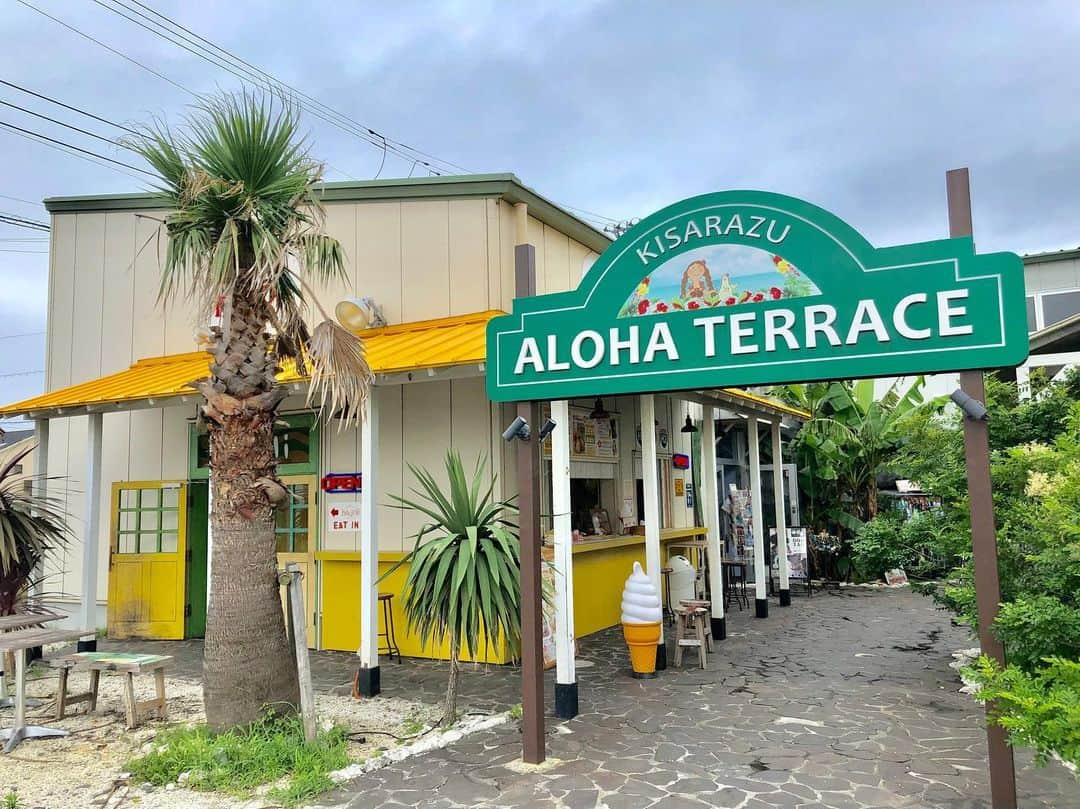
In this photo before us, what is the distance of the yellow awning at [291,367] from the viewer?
6.95m

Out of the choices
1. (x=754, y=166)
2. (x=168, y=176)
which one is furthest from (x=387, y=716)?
(x=754, y=166)

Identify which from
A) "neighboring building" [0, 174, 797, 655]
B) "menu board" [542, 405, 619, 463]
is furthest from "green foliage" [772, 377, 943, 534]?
"menu board" [542, 405, 619, 463]

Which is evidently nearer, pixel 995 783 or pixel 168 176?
pixel 995 783

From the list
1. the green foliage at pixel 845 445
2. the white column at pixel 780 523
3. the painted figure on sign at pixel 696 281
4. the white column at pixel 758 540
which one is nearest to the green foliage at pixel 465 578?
the painted figure on sign at pixel 696 281

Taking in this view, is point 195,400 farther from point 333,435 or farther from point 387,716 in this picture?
point 387,716

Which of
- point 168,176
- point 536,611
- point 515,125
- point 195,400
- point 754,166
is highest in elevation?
point 515,125

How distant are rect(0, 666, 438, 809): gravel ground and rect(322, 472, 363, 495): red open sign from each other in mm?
2515

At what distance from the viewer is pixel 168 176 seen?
5695mm

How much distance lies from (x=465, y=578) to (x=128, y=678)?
285 cm

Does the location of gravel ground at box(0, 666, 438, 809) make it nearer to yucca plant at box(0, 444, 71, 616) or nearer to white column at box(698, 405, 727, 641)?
yucca plant at box(0, 444, 71, 616)

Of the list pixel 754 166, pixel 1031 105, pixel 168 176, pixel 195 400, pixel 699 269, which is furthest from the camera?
pixel 754 166

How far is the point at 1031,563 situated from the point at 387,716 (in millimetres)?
4773

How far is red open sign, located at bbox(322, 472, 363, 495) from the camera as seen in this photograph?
901cm

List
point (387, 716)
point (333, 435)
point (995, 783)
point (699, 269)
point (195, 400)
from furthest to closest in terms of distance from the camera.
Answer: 1. point (333, 435)
2. point (195, 400)
3. point (387, 716)
4. point (699, 269)
5. point (995, 783)
